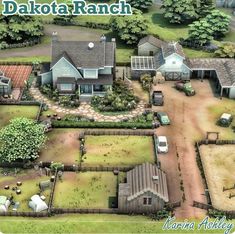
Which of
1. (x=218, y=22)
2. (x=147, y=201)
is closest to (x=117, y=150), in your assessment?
(x=147, y=201)

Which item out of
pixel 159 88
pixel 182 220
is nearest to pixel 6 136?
pixel 182 220

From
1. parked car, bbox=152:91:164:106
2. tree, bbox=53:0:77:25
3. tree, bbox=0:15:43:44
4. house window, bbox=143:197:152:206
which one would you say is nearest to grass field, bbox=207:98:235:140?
parked car, bbox=152:91:164:106

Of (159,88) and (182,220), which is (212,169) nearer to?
(182,220)

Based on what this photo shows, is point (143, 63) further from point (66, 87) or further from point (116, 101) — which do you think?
point (66, 87)

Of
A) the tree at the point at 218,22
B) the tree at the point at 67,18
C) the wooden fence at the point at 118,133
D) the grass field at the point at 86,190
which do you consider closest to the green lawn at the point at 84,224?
the grass field at the point at 86,190
